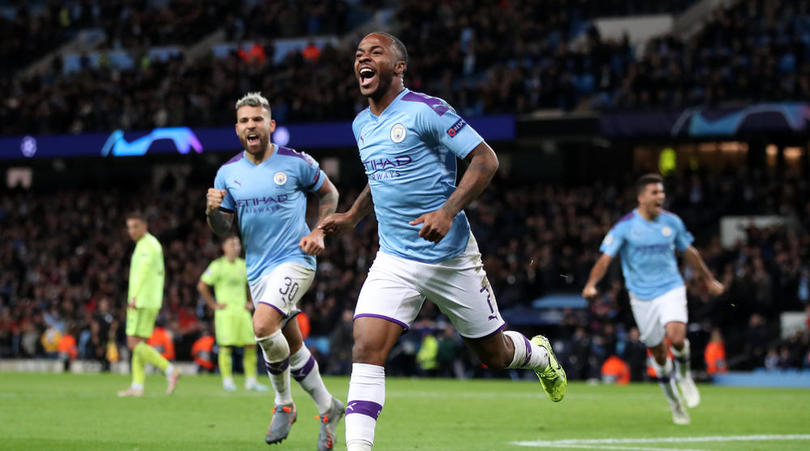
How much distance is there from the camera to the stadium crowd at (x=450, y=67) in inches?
1119

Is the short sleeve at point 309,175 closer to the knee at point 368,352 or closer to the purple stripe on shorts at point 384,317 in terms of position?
the purple stripe on shorts at point 384,317

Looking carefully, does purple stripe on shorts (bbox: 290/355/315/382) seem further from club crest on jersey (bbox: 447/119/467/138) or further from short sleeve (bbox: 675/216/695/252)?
short sleeve (bbox: 675/216/695/252)

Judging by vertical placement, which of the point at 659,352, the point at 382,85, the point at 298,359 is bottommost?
the point at 659,352

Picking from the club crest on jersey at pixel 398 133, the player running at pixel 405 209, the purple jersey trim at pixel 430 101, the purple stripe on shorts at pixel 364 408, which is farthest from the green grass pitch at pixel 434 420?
the purple jersey trim at pixel 430 101

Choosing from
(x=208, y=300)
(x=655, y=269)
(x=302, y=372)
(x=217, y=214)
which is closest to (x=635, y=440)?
(x=302, y=372)

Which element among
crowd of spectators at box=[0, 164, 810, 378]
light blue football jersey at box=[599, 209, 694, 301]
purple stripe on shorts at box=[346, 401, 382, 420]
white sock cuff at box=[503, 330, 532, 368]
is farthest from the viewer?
crowd of spectators at box=[0, 164, 810, 378]

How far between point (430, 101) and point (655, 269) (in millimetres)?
6504

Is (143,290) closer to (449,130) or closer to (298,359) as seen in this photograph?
(298,359)

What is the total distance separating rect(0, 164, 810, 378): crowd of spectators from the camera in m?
23.2

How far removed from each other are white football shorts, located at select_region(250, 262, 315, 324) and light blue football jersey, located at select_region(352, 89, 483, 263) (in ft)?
8.51

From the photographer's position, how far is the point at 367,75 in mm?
6875

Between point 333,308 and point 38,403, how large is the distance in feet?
41.0

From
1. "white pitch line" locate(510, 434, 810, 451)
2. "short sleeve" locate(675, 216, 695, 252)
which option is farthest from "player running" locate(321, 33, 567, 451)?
"short sleeve" locate(675, 216, 695, 252)

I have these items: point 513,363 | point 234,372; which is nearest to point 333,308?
point 234,372
